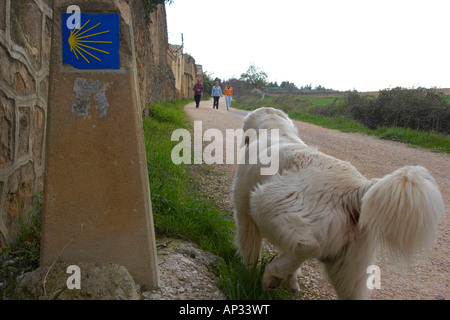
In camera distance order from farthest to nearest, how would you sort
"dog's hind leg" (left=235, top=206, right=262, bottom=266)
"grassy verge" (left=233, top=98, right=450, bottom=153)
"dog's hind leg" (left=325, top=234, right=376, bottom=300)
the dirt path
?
1. "grassy verge" (left=233, top=98, right=450, bottom=153)
2. the dirt path
3. "dog's hind leg" (left=235, top=206, right=262, bottom=266)
4. "dog's hind leg" (left=325, top=234, right=376, bottom=300)

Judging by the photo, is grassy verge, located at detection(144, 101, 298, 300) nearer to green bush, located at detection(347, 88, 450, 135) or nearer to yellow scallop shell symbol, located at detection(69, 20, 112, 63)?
yellow scallop shell symbol, located at detection(69, 20, 112, 63)

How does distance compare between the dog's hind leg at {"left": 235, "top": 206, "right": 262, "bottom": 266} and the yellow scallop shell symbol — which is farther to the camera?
the dog's hind leg at {"left": 235, "top": 206, "right": 262, "bottom": 266}

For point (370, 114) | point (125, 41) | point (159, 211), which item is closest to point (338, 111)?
point (370, 114)

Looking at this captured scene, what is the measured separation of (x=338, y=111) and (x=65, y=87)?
1728 centimetres

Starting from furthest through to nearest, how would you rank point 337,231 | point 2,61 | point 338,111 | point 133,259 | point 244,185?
point 338,111, point 244,185, point 2,61, point 133,259, point 337,231

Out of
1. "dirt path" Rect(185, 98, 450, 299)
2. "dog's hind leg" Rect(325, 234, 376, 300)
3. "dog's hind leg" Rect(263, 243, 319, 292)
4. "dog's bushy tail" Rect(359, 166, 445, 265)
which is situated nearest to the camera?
"dog's bushy tail" Rect(359, 166, 445, 265)

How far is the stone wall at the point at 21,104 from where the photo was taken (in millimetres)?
2555

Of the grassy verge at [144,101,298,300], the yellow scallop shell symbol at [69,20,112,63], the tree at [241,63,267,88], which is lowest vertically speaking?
the grassy verge at [144,101,298,300]

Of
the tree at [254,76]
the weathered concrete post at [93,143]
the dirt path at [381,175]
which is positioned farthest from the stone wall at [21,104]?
the tree at [254,76]

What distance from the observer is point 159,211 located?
11.9 ft

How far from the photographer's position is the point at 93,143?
7.13 ft

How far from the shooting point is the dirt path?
317 cm

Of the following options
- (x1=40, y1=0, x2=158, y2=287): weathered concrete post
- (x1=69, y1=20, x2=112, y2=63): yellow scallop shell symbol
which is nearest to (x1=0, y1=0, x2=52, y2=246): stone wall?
(x1=40, y1=0, x2=158, y2=287): weathered concrete post
